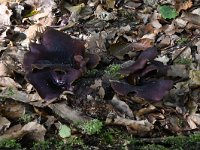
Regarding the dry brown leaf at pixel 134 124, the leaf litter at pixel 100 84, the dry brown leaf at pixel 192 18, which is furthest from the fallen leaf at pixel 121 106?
the dry brown leaf at pixel 192 18

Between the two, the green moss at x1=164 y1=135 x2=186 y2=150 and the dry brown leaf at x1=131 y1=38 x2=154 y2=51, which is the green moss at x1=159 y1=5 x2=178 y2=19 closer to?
the dry brown leaf at x1=131 y1=38 x2=154 y2=51

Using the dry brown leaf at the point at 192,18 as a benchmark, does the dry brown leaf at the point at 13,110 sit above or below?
below

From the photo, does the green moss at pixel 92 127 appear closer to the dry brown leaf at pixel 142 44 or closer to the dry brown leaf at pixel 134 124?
the dry brown leaf at pixel 134 124

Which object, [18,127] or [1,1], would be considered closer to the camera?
[18,127]

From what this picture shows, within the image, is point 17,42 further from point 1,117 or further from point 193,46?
point 193,46

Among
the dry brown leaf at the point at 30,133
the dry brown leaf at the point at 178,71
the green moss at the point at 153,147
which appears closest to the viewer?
the green moss at the point at 153,147

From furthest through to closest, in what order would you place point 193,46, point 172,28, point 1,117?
point 172,28
point 193,46
point 1,117

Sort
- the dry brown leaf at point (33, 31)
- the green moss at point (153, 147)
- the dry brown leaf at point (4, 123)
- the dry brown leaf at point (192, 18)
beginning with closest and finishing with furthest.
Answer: the green moss at point (153, 147) < the dry brown leaf at point (4, 123) < the dry brown leaf at point (33, 31) < the dry brown leaf at point (192, 18)

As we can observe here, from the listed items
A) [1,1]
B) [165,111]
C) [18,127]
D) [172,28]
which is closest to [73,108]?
[18,127]
